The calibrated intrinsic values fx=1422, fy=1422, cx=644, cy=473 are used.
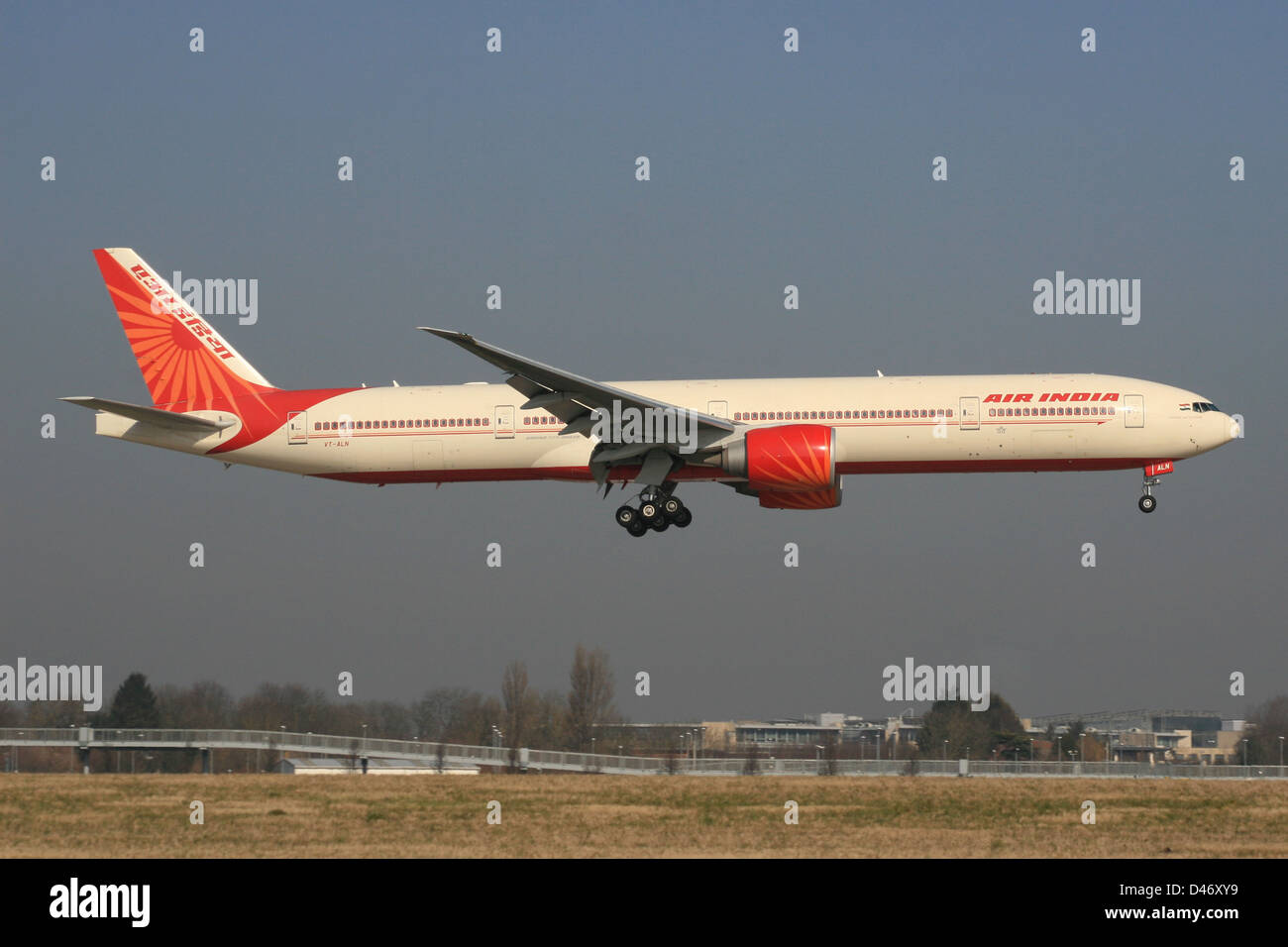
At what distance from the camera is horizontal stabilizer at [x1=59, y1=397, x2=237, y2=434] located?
34.8 metres

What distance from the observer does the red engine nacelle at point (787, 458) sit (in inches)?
1283

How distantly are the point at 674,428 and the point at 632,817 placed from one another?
39.0ft

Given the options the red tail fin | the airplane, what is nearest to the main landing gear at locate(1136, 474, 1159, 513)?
the airplane

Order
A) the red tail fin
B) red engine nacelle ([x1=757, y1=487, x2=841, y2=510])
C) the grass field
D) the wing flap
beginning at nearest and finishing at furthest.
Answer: the grass field < the wing flap < red engine nacelle ([x1=757, y1=487, x2=841, y2=510]) < the red tail fin

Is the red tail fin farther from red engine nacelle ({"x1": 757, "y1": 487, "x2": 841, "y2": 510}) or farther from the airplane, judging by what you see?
red engine nacelle ({"x1": 757, "y1": 487, "x2": 841, "y2": 510})

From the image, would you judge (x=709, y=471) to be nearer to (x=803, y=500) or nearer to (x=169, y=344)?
(x=803, y=500)

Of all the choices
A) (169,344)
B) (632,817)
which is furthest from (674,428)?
(169,344)

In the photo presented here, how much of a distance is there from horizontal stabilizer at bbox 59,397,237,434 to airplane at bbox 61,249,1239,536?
7 cm

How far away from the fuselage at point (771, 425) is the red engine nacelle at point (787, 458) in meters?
1.08

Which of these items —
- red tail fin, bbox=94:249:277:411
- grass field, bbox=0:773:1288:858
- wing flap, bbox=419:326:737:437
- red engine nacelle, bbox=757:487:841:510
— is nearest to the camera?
grass field, bbox=0:773:1288:858

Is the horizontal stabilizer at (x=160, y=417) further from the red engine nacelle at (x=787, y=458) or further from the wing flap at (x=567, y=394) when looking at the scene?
the red engine nacelle at (x=787, y=458)

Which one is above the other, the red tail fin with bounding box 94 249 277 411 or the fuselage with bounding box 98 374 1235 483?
the red tail fin with bounding box 94 249 277 411
